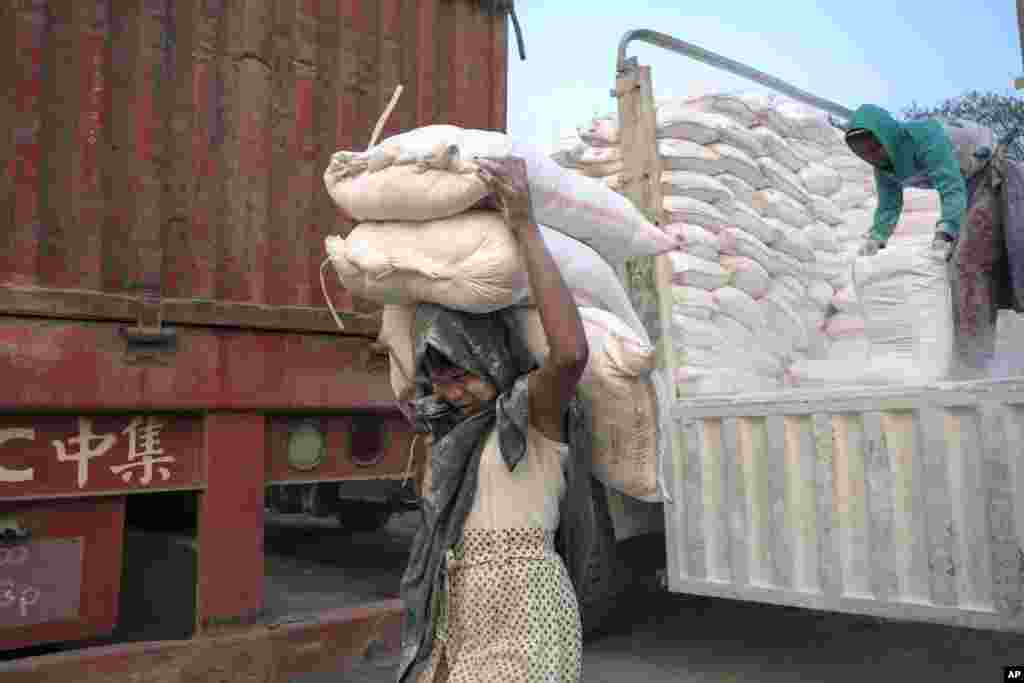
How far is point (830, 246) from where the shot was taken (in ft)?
15.5

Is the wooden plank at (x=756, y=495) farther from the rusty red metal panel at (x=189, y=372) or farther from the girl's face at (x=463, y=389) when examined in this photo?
the girl's face at (x=463, y=389)

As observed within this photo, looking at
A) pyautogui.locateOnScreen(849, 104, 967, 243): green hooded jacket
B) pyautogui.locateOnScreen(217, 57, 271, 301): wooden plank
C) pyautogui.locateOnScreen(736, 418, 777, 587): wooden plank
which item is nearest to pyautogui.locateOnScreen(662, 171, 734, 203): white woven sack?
pyautogui.locateOnScreen(849, 104, 967, 243): green hooded jacket

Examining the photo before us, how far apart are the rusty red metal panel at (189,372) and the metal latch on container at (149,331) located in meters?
0.03

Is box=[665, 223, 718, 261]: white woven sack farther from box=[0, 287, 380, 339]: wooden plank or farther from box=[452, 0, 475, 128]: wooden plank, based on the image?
box=[0, 287, 380, 339]: wooden plank

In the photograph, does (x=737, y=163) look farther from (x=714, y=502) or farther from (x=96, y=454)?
(x=96, y=454)

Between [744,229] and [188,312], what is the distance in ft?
8.73

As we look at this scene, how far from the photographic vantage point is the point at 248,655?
106 inches

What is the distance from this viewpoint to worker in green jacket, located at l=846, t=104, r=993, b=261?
9.18 feet

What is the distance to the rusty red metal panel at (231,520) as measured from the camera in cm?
265

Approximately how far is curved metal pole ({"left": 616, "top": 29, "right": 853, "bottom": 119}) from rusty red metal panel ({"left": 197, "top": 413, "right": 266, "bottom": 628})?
211 centimetres

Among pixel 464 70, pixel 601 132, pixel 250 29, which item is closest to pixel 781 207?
pixel 601 132

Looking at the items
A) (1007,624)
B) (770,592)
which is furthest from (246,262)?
(1007,624)

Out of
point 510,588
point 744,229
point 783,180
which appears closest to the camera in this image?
point 510,588

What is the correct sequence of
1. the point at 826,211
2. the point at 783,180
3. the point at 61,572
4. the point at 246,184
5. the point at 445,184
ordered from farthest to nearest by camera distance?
the point at 826,211 < the point at 783,180 < the point at 246,184 < the point at 61,572 < the point at 445,184
